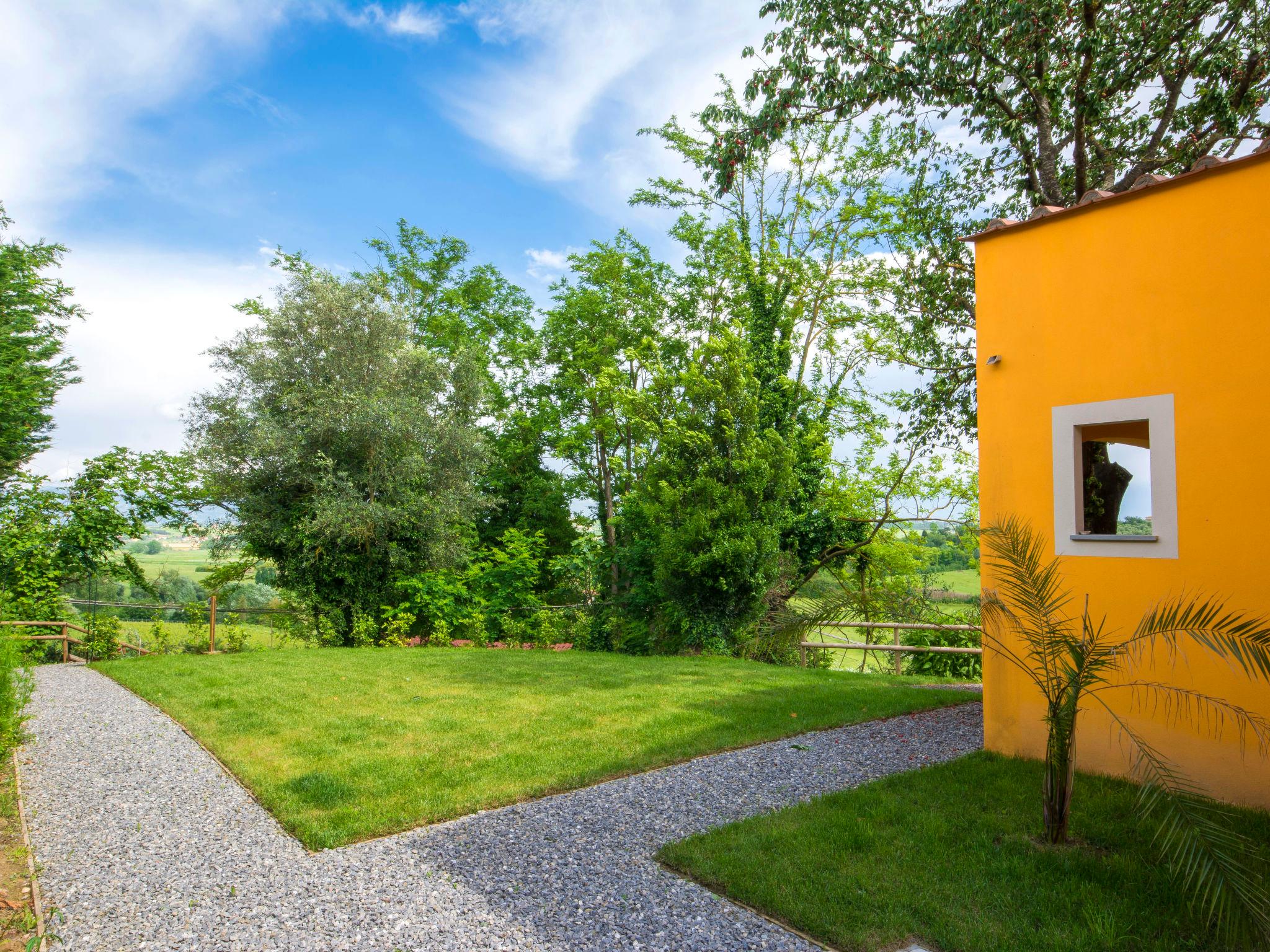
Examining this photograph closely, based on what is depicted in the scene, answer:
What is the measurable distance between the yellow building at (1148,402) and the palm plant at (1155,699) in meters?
0.11

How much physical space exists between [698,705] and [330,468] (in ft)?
30.6

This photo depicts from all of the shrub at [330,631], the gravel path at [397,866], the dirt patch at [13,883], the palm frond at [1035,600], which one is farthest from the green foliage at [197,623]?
the palm frond at [1035,600]

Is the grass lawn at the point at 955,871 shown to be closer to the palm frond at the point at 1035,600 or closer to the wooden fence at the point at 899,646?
the palm frond at the point at 1035,600

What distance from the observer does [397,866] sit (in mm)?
3561

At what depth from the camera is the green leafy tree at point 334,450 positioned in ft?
43.3

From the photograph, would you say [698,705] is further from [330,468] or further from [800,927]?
[330,468]

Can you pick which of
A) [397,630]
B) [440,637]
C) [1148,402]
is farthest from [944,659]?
[397,630]

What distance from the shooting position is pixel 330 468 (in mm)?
13344

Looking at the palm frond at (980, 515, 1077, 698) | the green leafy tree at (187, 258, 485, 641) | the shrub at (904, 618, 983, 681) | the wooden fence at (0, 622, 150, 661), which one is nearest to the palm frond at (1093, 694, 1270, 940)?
the palm frond at (980, 515, 1077, 698)

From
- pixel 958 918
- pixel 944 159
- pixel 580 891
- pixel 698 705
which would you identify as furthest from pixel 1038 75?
pixel 580 891

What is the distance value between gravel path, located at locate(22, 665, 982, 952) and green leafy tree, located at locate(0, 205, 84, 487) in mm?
12256

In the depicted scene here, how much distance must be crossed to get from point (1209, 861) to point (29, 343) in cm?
2101

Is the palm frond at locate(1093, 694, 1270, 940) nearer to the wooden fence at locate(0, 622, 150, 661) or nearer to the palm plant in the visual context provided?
the palm plant

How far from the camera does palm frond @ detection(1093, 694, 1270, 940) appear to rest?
104 inches
